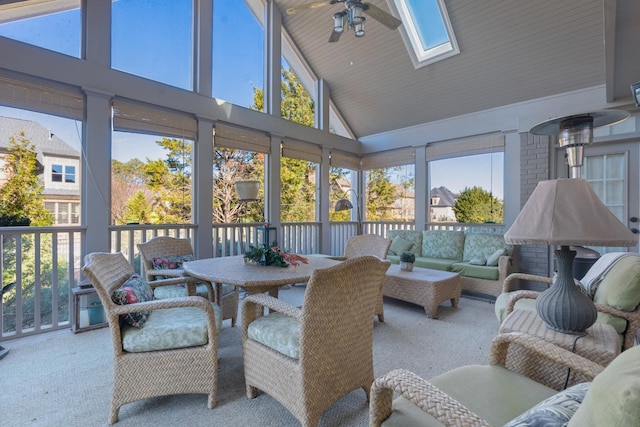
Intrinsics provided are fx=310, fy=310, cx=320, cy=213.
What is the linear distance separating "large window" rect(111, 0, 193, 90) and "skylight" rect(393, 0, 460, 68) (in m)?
2.99

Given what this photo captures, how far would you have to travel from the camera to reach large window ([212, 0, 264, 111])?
4527 mm

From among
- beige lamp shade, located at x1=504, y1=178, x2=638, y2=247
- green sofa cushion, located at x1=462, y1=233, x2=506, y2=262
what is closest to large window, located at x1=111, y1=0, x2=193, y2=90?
beige lamp shade, located at x1=504, y1=178, x2=638, y2=247

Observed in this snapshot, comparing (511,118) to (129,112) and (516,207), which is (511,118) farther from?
(129,112)

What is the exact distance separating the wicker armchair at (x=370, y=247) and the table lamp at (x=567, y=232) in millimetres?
1759

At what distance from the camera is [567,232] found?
142 cm

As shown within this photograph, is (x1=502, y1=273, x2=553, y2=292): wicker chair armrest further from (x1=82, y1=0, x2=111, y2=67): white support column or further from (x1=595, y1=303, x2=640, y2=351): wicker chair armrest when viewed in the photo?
(x1=82, y1=0, x2=111, y2=67): white support column

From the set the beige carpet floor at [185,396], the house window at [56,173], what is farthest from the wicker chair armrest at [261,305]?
the house window at [56,173]

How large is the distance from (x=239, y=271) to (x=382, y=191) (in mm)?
4790

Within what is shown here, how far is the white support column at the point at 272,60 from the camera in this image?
5.01 metres

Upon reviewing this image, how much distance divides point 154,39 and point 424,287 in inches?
176

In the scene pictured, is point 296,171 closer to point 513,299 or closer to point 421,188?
point 421,188

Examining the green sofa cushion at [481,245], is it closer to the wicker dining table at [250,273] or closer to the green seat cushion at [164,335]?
the wicker dining table at [250,273]

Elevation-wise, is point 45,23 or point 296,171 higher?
point 45,23

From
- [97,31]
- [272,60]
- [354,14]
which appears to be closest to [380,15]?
[354,14]
